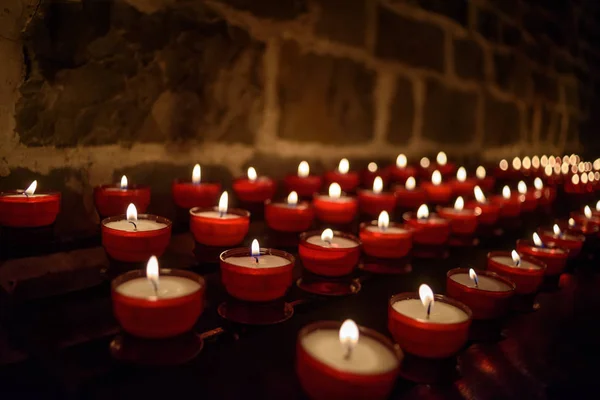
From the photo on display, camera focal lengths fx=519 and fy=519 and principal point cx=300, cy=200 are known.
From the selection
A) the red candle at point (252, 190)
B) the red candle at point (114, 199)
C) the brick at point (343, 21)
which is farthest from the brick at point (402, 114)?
the red candle at point (114, 199)

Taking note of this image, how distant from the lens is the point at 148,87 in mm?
1817

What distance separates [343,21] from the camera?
2518mm

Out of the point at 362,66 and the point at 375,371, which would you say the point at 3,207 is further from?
the point at 362,66

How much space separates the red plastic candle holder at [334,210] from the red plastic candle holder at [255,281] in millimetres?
595

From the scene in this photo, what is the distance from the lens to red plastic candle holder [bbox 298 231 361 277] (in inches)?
54.6

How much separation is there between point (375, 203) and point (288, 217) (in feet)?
1.54

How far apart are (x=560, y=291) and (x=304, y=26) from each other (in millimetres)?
1509

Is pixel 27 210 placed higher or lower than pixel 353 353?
higher

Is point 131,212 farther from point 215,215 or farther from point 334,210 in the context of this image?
point 334,210

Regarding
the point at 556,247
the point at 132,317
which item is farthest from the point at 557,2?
the point at 132,317

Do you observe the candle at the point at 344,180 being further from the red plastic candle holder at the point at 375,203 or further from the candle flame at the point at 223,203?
the candle flame at the point at 223,203

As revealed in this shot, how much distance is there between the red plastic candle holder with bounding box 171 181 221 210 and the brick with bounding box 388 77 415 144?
1488mm

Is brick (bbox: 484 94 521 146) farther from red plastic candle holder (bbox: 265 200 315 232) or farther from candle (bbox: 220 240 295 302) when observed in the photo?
candle (bbox: 220 240 295 302)

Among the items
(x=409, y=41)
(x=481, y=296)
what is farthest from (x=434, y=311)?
(x=409, y=41)
